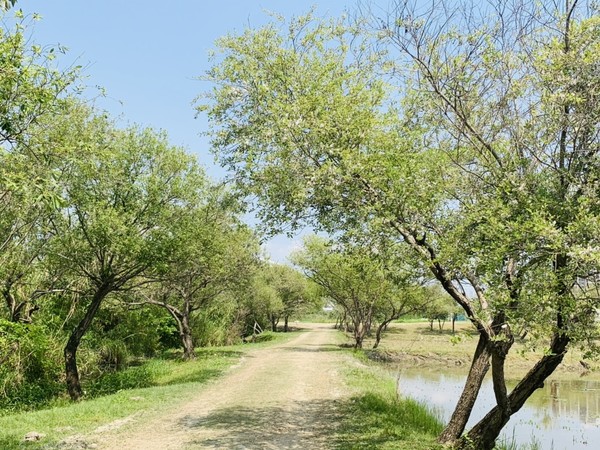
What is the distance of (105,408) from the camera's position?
1437cm

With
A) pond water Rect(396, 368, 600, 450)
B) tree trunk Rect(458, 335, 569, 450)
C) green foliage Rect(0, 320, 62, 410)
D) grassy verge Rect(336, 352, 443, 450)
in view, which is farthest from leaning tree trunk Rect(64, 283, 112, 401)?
tree trunk Rect(458, 335, 569, 450)

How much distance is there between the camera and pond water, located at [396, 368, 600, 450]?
17.5 metres

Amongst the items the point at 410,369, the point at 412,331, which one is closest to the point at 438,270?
the point at 410,369

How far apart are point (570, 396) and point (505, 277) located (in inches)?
913

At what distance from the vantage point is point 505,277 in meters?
7.93

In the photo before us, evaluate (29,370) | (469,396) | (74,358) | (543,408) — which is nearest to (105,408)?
(74,358)

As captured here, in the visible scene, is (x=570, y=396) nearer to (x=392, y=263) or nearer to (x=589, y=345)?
(x=392, y=263)

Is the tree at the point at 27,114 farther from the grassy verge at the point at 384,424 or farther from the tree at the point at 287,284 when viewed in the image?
the tree at the point at 287,284

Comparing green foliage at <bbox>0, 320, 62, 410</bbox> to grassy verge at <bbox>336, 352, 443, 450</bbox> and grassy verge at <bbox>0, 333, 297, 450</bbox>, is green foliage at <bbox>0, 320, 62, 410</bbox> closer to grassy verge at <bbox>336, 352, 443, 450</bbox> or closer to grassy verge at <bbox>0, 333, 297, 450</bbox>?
grassy verge at <bbox>0, 333, 297, 450</bbox>

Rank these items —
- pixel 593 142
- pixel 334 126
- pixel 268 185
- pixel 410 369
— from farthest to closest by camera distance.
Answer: pixel 410 369 < pixel 268 185 < pixel 334 126 < pixel 593 142

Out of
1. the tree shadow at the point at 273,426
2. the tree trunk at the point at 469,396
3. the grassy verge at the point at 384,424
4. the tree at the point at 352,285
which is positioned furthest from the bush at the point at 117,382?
the tree at the point at 352,285

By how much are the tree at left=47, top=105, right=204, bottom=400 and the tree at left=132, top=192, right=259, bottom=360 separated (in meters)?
0.84

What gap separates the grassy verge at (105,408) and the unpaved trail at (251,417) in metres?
0.77

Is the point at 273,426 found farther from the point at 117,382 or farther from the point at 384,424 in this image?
the point at 117,382
